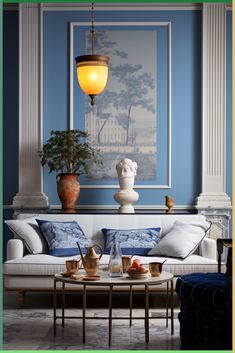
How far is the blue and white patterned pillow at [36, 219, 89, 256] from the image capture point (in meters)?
5.71

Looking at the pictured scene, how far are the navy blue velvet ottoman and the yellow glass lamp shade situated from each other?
220 cm

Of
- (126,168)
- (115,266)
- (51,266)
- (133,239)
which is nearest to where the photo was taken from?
(115,266)

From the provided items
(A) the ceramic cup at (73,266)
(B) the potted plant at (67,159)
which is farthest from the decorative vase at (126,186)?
(A) the ceramic cup at (73,266)

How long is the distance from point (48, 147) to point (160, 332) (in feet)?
9.85

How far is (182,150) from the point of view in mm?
7219

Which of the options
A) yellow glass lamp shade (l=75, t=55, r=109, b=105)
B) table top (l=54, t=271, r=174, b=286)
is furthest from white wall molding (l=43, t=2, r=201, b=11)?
table top (l=54, t=271, r=174, b=286)

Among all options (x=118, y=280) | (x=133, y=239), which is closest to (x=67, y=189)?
(x=133, y=239)

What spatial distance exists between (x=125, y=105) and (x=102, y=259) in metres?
2.35

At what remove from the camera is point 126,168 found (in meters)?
6.76

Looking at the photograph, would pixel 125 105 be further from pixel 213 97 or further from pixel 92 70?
pixel 92 70

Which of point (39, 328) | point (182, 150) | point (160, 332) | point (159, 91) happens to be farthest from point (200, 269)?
point (159, 91)

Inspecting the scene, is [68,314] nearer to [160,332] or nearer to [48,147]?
[160,332]

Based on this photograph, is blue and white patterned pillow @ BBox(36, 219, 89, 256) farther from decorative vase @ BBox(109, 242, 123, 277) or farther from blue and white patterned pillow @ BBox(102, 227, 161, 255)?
decorative vase @ BBox(109, 242, 123, 277)

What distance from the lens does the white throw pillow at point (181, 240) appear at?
5.60 meters
